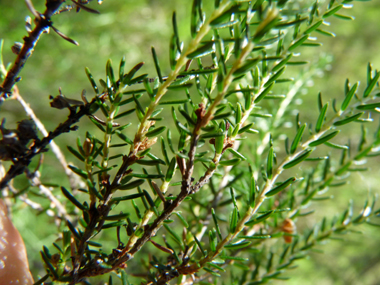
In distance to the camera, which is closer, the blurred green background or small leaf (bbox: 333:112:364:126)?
small leaf (bbox: 333:112:364:126)

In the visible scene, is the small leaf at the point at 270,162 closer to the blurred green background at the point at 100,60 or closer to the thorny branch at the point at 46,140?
the thorny branch at the point at 46,140

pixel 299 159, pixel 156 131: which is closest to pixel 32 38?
pixel 156 131

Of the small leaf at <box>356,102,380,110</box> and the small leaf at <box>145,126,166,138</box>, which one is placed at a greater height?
the small leaf at <box>145,126,166,138</box>

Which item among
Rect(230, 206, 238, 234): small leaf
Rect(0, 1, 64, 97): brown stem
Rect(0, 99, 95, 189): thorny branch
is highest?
Rect(0, 1, 64, 97): brown stem

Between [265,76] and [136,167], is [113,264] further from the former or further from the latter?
[136,167]

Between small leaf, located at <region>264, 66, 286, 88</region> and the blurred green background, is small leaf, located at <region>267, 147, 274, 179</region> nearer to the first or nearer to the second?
small leaf, located at <region>264, 66, 286, 88</region>

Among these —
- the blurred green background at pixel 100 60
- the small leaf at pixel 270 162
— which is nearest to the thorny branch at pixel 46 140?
the small leaf at pixel 270 162

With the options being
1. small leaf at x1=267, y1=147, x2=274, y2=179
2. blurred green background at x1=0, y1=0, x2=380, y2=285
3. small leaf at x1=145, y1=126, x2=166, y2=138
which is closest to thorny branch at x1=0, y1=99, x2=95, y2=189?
small leaf at x1=145, y1=126, x2=166, y2=138

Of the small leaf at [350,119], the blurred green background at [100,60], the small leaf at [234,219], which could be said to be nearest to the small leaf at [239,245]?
the small leaf at [234,219]

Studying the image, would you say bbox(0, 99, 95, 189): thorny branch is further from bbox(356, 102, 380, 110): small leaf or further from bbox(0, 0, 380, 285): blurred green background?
bbox(0, 0, 380, 285): blurred green background

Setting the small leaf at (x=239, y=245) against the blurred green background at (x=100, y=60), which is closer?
the small leaf at (x=239, y=245)

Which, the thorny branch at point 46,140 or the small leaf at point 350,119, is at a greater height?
the thorny branch at point 46,140

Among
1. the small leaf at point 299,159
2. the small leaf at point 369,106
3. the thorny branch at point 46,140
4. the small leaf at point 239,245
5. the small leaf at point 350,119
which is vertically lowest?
the small leaf at point 239,245
